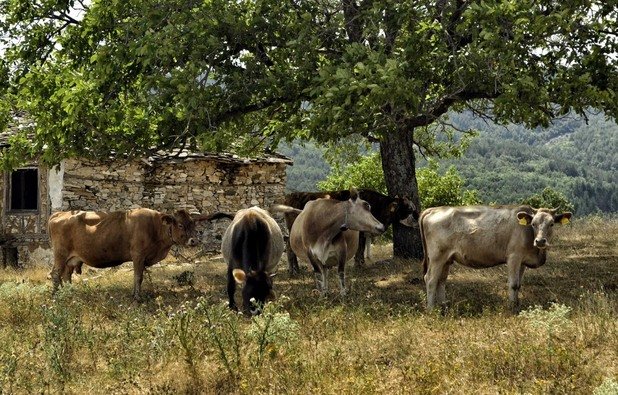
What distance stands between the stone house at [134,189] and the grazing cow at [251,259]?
12.4m

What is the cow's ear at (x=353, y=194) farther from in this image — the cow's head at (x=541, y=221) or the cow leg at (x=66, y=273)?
the cow leg at (x=66, y=273)

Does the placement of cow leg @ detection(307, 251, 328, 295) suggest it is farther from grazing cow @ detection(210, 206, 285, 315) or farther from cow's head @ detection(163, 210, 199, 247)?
cow's head @ detection(163, 210, 199, 247)

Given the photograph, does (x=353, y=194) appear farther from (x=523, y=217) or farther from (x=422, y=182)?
(x=422, y=182)

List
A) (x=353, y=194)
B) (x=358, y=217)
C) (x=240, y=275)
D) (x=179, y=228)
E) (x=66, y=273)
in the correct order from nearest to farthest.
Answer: (x=240, y=275), (x=358, y=217), (x=353, y=194), (x=179, y=228), (x=66, y=273)

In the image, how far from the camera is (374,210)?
→ 18.5 metres

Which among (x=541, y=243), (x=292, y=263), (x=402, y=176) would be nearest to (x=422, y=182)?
(x=402, y=176)

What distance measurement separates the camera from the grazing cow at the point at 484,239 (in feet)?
35.1

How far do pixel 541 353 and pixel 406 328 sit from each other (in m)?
2.09

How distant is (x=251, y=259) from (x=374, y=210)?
7.79 metres

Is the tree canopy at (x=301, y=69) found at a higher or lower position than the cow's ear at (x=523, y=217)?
higher

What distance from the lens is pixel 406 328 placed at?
904cm

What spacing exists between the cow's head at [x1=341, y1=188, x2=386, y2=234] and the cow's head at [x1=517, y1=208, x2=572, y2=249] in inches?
121

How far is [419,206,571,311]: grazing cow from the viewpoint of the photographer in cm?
1069

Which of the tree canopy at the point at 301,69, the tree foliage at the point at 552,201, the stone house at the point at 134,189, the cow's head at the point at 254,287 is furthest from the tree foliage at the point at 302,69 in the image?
the tree foliage at the point at 552,201
